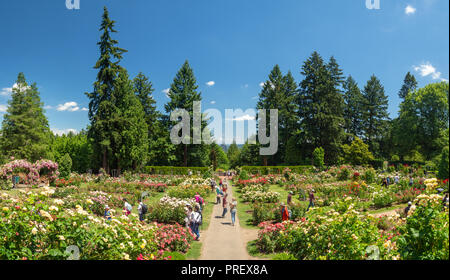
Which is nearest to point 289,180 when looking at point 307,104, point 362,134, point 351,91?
point 307,104

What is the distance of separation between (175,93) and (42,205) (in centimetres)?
3129

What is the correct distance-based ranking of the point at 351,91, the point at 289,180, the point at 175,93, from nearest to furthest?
the point at 289,180 < the point at 175,93 < the point at 351,91

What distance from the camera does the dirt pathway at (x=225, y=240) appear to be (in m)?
6.50

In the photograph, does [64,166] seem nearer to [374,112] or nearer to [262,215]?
[262,215]

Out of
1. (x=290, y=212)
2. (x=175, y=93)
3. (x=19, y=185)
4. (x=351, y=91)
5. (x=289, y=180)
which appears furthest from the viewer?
(x=351, y=91)

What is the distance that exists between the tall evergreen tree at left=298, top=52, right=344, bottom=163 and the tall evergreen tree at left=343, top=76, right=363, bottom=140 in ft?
8.49

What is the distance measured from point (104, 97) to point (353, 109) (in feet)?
111

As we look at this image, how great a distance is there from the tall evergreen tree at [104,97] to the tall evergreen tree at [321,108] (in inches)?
980

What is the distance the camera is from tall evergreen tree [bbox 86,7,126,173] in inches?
955

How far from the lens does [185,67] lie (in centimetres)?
3428

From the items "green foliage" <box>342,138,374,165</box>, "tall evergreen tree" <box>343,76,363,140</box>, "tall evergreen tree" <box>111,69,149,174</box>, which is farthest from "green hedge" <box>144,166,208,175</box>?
"tall evergreen tree" <box>343,76,363,140</box>

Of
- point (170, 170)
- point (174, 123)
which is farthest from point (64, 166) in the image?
point (174, 123)

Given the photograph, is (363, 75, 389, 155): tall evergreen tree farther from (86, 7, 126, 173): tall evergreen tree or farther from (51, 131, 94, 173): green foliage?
(51, 131, 94, 173): green foliage
